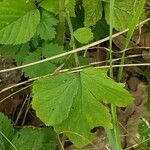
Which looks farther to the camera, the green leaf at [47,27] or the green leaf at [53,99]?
the green leaf at [47,27]

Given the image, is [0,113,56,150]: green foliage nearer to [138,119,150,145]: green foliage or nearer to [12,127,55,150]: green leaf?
[12,127,55,150]: green leaf

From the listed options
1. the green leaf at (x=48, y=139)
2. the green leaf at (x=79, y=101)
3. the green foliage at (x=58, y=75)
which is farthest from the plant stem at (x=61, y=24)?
the green leaf at (x=48, y=139)

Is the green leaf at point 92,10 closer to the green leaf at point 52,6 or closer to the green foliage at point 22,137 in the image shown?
the green leaf at point 52,6

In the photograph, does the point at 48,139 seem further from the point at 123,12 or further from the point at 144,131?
the point at 123,12

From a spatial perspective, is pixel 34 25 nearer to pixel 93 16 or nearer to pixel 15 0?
pixel 15 0

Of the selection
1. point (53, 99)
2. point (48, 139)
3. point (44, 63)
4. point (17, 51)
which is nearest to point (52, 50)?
point (44, 63)

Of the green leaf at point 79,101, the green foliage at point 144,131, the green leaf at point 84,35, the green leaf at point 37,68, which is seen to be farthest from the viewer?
the green foliage at point 144,131

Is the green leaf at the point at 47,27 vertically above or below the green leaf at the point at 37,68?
above
